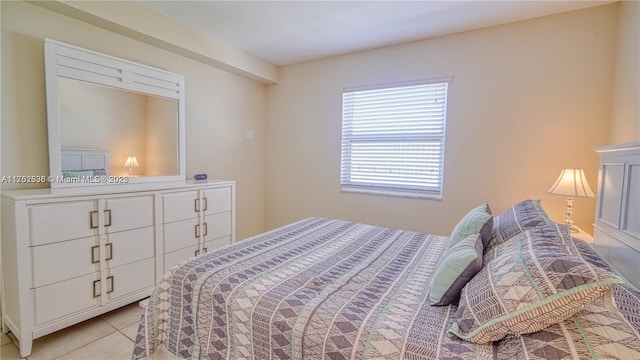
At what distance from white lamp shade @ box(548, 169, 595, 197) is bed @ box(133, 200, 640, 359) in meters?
0.48

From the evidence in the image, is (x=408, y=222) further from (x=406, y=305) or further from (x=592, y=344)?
(x=592, y=344)

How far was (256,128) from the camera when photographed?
388 cm

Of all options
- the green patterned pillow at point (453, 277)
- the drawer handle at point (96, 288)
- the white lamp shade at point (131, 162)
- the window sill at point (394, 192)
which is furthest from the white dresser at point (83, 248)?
the green patterned pillow at point (453, 277)

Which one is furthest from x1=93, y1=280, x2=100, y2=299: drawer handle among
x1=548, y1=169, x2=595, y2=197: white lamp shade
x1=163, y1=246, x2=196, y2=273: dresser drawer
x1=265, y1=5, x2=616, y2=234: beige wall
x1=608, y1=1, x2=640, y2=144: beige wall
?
x1=608, y1=1, x2=640, y2=144: beige wall

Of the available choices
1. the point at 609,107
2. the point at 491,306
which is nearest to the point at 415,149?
the point at 609,107

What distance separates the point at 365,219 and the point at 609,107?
2359 millimetres

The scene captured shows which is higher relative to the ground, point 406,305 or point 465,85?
point 465,85

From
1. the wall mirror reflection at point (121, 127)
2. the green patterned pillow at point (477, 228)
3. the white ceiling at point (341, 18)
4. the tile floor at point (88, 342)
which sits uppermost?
the white ceiling at point (341, 18)

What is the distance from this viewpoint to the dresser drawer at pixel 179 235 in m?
2.40

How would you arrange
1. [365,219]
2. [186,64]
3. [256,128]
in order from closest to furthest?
[186,64] → [365,219] → [256,128]

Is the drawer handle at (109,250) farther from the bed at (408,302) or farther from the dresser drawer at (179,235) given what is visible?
the bed at (408,302)

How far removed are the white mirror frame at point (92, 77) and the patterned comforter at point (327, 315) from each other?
149cm

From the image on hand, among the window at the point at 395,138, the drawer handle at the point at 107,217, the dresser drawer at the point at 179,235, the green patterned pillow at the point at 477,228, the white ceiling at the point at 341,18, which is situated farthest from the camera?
the window at the point at 395,138

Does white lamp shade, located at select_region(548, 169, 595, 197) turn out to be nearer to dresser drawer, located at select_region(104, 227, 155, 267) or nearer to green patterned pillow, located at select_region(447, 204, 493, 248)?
green patterned pillow, located at select_region(447, 204, 493, 248)
